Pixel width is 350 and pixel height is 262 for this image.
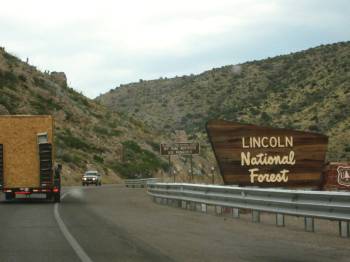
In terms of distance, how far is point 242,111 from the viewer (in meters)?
102

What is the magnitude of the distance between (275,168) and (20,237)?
10351mm

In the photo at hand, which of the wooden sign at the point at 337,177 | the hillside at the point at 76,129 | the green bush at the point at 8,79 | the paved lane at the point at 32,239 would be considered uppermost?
the green bush at the point at 8,79

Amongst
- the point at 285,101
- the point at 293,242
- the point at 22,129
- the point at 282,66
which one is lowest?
the point at 293,242

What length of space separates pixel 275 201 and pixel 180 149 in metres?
18.1

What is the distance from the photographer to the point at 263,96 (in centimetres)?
10556

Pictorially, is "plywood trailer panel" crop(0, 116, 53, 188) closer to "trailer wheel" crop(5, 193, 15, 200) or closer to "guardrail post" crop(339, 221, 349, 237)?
"trailer wheel" crop(5, 193, 15, 200)

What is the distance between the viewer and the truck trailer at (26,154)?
27344mm

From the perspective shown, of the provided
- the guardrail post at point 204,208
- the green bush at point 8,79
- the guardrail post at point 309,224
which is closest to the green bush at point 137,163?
the green bush at point 8,79

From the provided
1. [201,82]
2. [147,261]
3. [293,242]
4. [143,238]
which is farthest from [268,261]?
[201,82]

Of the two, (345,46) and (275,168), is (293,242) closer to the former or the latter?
(275,168)

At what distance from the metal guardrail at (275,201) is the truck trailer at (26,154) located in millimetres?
5319

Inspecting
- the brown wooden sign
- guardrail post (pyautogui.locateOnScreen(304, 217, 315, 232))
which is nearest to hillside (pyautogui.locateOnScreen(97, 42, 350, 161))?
the brown wooden sign

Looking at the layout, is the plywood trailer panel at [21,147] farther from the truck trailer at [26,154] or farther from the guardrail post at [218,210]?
the guardrail post at [218,210]

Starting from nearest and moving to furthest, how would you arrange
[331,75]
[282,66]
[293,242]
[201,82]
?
[293,242] < [331,75] < [282,66] < [201,82]
